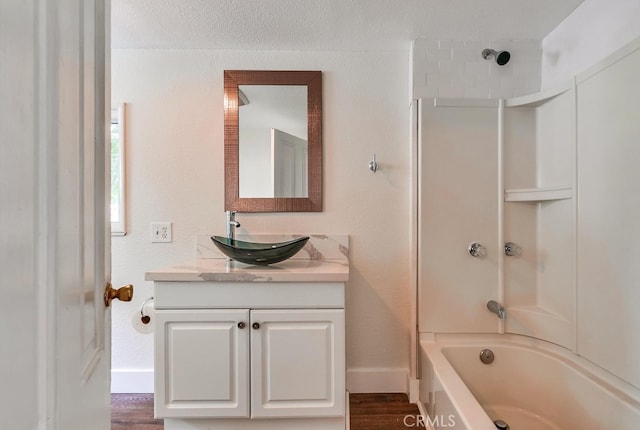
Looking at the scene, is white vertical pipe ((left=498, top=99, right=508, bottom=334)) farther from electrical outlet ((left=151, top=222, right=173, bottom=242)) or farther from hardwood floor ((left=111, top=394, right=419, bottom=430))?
electrical outlet ((left=151, top=222, right=173, bottom=242))

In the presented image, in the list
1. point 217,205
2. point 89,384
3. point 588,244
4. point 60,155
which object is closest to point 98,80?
point 60,155

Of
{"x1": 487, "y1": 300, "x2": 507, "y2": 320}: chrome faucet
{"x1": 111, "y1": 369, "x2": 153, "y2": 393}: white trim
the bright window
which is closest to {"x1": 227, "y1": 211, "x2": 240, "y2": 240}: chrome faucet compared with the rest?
the bright window

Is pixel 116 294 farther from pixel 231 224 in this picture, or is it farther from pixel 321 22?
pixel 321 22

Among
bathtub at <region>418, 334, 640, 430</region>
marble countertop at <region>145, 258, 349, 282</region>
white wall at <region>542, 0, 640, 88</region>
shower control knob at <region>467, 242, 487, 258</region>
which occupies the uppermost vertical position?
white wall at <region>542, 0, 640, 88</region>

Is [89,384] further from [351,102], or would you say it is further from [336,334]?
[351,102]

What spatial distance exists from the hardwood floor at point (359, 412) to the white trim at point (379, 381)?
3 centimetres

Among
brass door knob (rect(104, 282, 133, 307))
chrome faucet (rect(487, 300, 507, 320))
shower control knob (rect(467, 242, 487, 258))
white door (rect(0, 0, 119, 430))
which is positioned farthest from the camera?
shower control knob (rect(467, 242, 487, 258))

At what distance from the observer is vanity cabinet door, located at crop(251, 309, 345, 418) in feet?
4.51

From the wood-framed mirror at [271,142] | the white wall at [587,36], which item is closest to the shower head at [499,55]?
the white wall at [587,36]

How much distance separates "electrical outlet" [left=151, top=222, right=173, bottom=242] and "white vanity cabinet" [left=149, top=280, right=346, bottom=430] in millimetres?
534

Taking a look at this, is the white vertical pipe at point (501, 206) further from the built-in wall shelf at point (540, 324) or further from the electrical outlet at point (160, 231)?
the electrical outlet at point (160, 231)

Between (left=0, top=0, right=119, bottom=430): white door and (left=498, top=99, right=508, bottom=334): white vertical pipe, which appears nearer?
(left=0, top=0, right=119, bottom=430): white door

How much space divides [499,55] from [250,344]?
200 cm

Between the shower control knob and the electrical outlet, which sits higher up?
the electrical outlet
